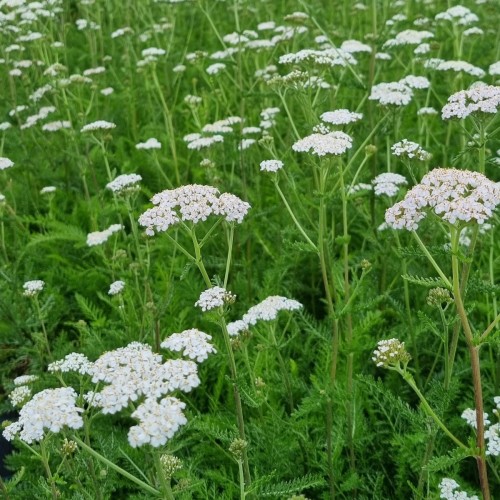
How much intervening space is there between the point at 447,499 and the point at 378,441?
682 mm

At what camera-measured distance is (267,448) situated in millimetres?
2734

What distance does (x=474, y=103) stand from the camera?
2.58 metres

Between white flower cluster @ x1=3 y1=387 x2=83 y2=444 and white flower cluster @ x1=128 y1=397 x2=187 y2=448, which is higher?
white flower cluster @ x1=128 y1=397 x2=187 y2=448

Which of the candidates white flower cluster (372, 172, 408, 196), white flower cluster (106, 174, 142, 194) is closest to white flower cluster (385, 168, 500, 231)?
white flower cluster (372, 172, 408, 196)

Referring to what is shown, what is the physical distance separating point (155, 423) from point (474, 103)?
5.58 ft

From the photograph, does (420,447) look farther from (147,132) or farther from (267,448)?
(147,132)

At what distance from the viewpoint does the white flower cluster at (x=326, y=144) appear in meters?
2.61

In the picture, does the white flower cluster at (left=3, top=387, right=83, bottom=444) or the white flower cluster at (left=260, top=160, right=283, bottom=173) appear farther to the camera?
the white flower cluster at (left=260, top=160, right=283, bottom=173)

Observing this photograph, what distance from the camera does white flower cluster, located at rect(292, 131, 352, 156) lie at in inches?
103

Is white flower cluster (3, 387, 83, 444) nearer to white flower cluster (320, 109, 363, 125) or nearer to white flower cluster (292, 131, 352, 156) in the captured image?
white flower cluster (292, 131, 352, 156)

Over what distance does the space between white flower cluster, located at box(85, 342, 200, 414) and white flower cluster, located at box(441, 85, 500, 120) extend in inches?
53.9

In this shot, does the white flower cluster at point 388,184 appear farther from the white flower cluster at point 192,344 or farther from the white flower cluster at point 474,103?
the white flower cluster at point 192,344

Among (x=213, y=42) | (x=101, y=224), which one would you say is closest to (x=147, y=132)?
(x=101, y=224)

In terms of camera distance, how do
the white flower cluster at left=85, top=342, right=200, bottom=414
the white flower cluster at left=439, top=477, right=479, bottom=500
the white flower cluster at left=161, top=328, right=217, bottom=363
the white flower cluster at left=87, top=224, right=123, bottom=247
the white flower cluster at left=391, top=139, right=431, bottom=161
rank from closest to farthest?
the white flower cluster at left=85, top=342, right=200, bottom=414 → the white flower cluster at left=161, top=328, right=217, bottom=363 → the white flower cluster at left=439, top=477, right=479, bottom=500 → the white flower cluster at left=391, top=139, right=431, bottom=161 → the white flower cluster at left=87, top=224, right=123, bottom=247
